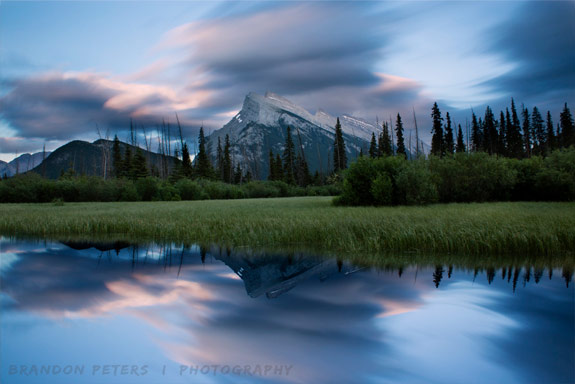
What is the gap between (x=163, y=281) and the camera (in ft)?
23.9

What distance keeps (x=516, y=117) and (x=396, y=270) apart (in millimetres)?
71388

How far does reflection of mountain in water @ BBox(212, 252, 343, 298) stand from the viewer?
658 centimetres

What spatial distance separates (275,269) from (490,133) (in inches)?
2709

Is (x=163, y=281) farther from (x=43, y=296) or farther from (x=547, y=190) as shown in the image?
(x=547, y=190)

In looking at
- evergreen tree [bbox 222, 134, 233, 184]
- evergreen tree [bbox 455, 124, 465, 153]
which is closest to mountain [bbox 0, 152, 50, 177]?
evergreen tree [bbox 222, 134, 233, 184]

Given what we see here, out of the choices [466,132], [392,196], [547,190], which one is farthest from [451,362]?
[466,132]

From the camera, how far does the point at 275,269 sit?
7887mm

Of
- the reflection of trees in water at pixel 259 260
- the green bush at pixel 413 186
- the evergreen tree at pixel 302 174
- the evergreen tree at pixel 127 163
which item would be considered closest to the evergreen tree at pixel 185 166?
the evergreen tree at pixel 127 163

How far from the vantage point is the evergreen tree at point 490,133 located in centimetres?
6341

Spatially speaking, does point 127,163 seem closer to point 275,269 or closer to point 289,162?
point 289,162

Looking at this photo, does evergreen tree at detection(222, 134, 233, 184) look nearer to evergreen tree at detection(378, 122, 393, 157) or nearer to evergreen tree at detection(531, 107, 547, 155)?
evergreen tree at detection(378, 122, 393, 157)

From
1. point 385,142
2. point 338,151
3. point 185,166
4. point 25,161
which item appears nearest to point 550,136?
point 385,142

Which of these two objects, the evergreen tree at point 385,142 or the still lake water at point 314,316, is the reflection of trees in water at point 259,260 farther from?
the evergreen tree at point 385,142

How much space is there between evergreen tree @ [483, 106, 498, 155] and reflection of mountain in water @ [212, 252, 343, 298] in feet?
216
